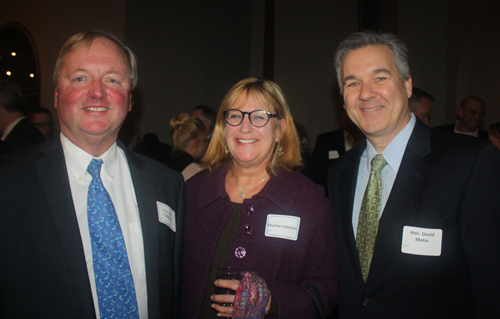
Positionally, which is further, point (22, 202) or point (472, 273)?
point (472, 273)

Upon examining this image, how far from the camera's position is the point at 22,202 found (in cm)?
145

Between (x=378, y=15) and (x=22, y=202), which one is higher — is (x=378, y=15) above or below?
above

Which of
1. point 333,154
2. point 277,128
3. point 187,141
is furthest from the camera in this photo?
point 333,154

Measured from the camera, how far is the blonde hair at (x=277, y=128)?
2.05 meters

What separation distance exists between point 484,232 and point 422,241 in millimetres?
243

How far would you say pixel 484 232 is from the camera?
4.96 ft

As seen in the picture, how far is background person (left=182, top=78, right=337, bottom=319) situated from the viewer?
1796 millimetres

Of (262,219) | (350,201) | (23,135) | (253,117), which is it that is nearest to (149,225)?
(262,219)

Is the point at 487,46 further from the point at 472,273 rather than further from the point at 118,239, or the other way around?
the point at 118,239

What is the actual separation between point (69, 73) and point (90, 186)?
1.74 ft

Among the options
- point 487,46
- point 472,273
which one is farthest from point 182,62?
point 472,273

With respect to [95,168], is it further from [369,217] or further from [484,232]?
[484,232]

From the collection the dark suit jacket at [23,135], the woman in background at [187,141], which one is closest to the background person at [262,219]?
the woman in background at [187,141]

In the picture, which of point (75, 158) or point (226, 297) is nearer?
point (226, 297)
